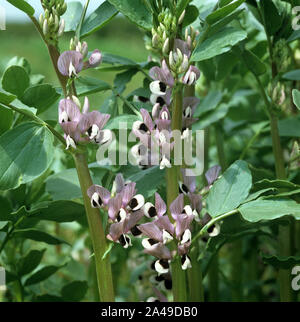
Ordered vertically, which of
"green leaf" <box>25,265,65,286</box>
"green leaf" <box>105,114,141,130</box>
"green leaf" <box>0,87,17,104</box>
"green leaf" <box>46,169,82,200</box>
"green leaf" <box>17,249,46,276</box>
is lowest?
"green leaf" <box>25,265,65,286</box>

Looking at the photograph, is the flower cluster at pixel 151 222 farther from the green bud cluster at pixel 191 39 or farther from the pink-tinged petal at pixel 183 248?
the green bud cluster at pixel 191 39

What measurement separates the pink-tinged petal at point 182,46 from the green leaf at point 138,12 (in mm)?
48

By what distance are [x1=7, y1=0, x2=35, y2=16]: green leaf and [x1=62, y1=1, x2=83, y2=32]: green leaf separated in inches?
4.5

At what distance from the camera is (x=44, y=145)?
2.35 feet

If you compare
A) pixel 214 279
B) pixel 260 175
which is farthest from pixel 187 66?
pixel 214 279

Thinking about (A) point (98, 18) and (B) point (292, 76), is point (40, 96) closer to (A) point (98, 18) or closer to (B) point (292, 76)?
(A) point (98, 18)

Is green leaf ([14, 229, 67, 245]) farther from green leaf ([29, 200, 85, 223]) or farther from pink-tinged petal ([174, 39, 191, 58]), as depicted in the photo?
pink-tinged petal ([174, 39, 191, 58])

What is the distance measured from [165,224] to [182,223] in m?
0.02

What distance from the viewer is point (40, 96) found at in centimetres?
82

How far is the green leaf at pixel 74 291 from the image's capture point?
1.05 meters

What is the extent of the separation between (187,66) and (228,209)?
191mm

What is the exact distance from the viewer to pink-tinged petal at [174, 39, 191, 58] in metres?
0.72

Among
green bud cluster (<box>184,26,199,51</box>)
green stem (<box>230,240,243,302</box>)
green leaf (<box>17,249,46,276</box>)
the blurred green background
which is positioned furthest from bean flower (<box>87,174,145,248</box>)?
the blurred green background

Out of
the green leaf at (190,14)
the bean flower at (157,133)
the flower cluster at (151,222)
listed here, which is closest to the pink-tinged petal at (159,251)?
the flower cluster at (151,222)
